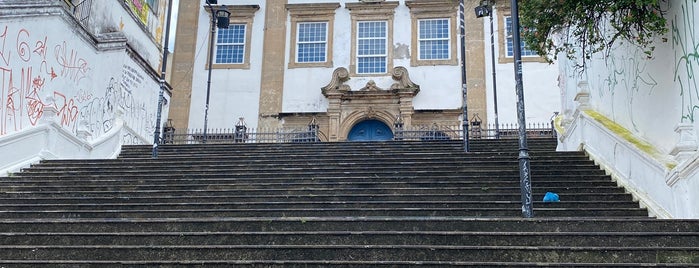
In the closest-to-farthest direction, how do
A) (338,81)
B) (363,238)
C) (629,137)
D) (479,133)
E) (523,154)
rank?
(363,238) → (523,154) → (629,137) → (479,133) → (338,81)

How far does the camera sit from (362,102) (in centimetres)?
2352

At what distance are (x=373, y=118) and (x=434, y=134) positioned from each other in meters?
3.43

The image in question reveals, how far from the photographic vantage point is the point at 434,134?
20828 mm

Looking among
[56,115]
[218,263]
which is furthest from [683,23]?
[56,115]

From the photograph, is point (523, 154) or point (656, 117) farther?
point (656, 117)

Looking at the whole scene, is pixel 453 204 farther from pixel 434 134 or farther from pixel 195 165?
pixel 434 134

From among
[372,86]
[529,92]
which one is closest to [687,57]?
[529,92]

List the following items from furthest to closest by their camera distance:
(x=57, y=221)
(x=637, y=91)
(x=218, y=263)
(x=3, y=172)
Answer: (x=3, y=172) < (x=637, y=91) < (x=57, y=221) < (x=218, y=263)

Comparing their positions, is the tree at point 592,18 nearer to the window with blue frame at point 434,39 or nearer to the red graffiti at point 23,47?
the red graffiti at point 23,47

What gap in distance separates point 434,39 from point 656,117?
15716mm

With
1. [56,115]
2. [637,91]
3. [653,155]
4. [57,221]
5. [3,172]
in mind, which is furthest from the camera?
[56,115]

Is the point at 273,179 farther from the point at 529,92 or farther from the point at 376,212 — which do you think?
the point at 529,92

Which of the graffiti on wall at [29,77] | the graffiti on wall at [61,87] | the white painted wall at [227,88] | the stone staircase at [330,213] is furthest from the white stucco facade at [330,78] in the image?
the graffiti on wall at [29,77]

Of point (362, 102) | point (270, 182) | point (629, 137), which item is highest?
point (362, 102)
